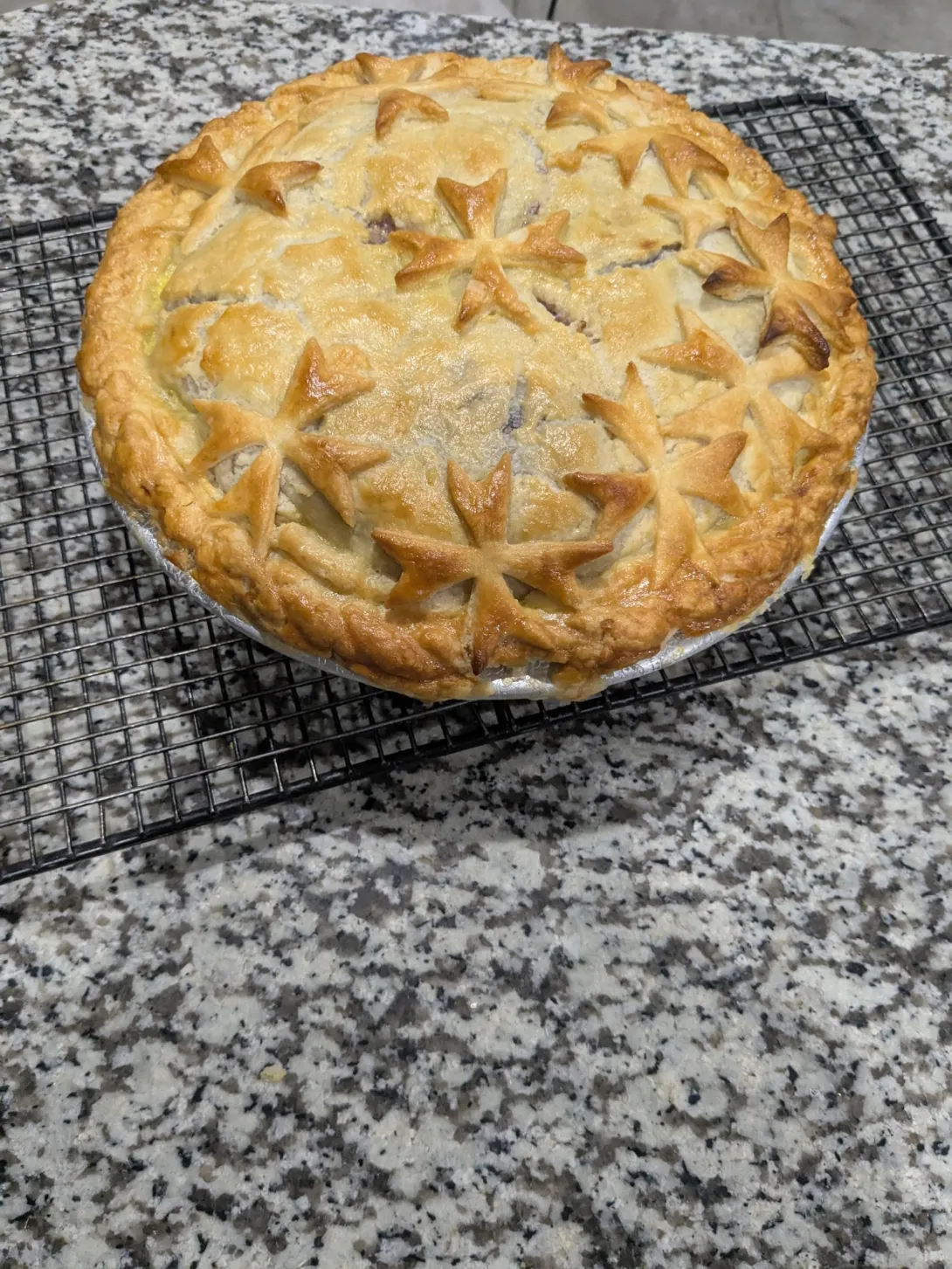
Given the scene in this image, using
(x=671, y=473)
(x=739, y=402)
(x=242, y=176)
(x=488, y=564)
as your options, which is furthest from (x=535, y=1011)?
(x=242, y=176)

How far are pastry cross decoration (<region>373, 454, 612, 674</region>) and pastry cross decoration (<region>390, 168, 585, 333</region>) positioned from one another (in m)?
0.24

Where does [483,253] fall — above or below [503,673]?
above

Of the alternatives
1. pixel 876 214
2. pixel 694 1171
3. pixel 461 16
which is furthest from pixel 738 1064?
pixel 461 16

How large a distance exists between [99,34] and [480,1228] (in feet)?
8.19

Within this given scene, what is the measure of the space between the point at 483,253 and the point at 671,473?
0.40 meters

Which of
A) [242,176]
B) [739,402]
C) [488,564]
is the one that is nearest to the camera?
[488,564]

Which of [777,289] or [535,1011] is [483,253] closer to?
[777,289]

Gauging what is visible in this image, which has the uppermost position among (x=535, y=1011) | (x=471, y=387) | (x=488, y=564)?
(x=471, y=387)

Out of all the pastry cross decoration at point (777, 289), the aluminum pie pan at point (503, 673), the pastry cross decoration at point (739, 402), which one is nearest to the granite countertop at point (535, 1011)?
the aluminum pie pan at point (503, 673)

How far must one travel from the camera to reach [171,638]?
1.40m

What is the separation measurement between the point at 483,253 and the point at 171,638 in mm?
721

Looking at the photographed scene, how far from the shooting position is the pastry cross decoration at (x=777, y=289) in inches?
50.6

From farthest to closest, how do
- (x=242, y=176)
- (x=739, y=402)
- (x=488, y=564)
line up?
1. (x=242, y=176)
2. (x=739, y=402)
3. (x=488, y=564)

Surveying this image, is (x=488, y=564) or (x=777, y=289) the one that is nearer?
(x=488, y=564)
